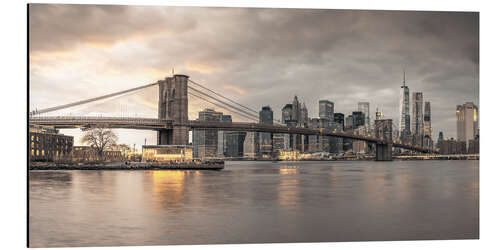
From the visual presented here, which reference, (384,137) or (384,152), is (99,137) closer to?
(384,137)

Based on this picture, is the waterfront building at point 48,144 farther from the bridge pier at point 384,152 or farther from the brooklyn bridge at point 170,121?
the bridge pier at point 384,152

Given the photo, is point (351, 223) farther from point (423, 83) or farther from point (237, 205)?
point (423, 83)

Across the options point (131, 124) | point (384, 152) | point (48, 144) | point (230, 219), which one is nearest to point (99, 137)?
point (131, 124)

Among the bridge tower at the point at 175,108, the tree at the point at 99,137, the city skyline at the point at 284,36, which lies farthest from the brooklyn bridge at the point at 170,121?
the city skyline at the point at 284,36

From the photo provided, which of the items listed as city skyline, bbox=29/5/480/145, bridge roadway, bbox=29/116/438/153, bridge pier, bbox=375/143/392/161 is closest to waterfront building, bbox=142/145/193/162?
bridge roadway, bbox=29/116/438/153

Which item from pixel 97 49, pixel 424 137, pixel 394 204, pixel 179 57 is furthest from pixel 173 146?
pixel 424 137

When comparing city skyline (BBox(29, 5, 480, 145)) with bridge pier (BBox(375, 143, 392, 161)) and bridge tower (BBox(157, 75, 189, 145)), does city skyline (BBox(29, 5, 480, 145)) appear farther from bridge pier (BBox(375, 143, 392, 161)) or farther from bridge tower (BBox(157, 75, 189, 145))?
bridge pier (BBox(375, 143, 392, 161))
